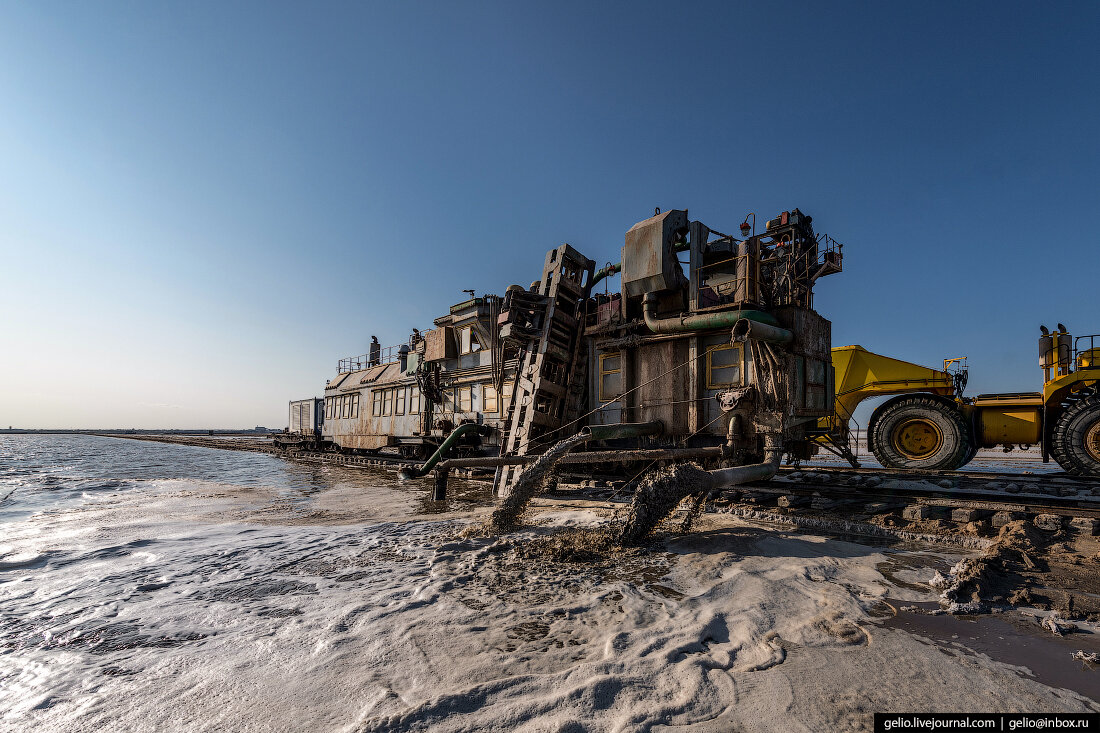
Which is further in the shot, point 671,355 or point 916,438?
point 916,438

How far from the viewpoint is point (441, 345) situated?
16734 millimetres

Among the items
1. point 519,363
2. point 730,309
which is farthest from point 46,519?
point 730,309

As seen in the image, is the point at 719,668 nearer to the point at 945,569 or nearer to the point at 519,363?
the point at 945,569

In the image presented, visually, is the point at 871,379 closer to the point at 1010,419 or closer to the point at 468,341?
the point at 1010,419

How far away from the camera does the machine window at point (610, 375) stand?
10617mm

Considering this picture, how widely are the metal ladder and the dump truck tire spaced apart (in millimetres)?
9762

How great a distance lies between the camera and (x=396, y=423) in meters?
19.9

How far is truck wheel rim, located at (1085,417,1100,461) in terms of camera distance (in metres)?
8.53

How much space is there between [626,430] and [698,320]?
2.71 m

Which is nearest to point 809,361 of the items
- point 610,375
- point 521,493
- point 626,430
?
point 626,430

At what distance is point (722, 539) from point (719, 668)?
10.2 feet

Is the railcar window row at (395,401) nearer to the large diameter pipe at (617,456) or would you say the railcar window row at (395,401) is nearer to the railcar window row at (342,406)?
the railcar window row at (342,406)

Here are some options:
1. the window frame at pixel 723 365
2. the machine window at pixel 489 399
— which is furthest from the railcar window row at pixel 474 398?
the window frame at pixel 723 365

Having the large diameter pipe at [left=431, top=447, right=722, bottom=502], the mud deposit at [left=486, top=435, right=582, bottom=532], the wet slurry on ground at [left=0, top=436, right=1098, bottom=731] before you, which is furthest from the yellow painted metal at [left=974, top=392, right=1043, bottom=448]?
the mud deposit at [left=486, top=435, right=582, bottom=532]
